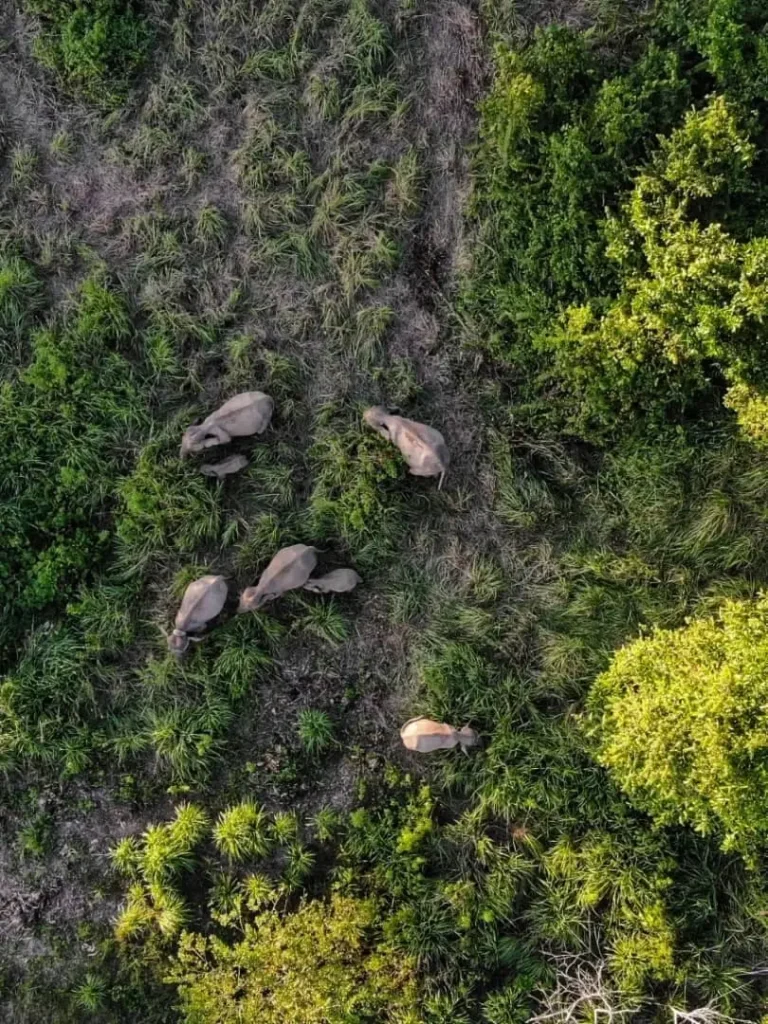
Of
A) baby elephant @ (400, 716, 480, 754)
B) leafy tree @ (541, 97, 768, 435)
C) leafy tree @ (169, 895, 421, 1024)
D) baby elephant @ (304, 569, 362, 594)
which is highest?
leafy tree @ (541, 97, 768, 435)

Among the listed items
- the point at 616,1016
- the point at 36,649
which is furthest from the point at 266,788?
the point at 616,1016

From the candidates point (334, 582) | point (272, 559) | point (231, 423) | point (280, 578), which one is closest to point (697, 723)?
point (334, 582)

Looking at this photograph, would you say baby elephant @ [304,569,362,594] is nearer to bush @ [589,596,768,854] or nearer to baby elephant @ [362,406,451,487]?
baby elephant @ [362,406,451,487]

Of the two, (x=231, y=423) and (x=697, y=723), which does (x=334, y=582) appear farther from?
(x=697, y=723)

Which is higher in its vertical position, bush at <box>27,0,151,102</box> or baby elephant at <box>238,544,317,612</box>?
bush at <box>27,0,151,102</box>

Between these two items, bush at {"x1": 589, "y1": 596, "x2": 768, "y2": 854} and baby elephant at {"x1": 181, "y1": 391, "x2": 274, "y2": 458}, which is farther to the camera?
baby elephant at {"x1": 181, "y1": 391, "x2": 274, "y2": 458}

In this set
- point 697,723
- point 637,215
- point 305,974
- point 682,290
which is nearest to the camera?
point 697,723

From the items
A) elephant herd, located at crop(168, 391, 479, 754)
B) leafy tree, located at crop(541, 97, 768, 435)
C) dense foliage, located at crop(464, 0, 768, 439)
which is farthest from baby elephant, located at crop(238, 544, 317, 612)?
leafy tree, located at crop(541, 97, 768, 435)

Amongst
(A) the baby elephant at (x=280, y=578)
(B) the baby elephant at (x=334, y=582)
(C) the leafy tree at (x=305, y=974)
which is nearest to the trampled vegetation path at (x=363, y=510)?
(C) the leafy tree at (x=305, y=974)
